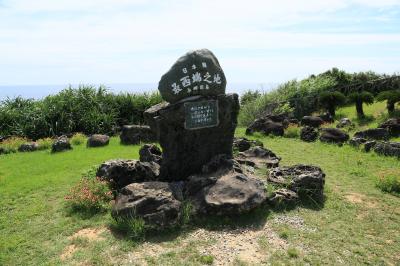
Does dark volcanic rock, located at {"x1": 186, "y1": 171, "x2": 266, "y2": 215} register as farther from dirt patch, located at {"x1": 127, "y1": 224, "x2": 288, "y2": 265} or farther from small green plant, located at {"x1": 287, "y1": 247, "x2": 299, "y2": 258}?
small green plant, located at {"x1": 287, "y1": 247, "x2": 299, "y2": 258}

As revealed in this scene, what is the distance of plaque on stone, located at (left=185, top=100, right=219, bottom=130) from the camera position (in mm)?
10273

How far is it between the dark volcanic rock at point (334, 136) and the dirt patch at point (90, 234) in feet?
34.0

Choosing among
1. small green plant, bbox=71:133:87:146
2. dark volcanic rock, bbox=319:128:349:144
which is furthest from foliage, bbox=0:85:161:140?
dark volcanic rock, bbox=319:128:349:144

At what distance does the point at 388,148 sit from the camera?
1398 cm

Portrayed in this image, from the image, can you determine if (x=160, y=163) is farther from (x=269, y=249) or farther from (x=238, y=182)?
(x=269, y=249)

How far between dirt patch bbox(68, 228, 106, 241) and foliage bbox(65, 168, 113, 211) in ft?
2.94

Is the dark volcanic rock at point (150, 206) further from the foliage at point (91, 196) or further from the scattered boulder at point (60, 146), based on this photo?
the scattered boulder at point (60, 146)

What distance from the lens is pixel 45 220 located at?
30.5 feet

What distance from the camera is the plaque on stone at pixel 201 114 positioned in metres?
10.3

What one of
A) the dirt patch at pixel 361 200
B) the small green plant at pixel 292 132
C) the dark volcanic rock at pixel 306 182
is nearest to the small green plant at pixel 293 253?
the dark volcanic rock at pixel 306 182

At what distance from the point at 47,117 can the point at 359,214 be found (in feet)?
52.6

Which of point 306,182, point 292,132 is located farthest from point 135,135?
point 306,182

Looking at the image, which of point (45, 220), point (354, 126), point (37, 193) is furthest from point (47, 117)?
point (354, 126)

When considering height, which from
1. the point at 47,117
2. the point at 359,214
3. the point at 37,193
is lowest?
the point at 359,214
